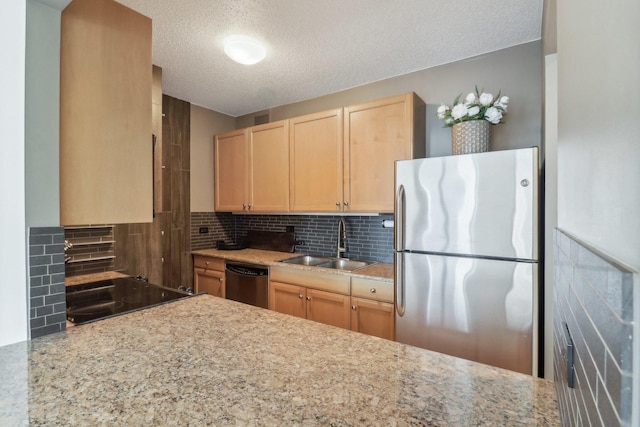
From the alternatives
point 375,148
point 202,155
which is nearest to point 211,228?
point 202,155

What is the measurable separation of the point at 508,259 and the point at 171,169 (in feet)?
10.4

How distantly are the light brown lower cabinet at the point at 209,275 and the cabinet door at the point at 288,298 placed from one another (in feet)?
2.20

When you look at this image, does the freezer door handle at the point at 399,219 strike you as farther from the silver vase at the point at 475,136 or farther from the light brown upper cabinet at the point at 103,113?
the light brown upper cabinet at the point at 103,113

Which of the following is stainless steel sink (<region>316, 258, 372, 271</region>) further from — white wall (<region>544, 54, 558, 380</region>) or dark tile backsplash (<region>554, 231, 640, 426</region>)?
dark tile backsplash (<region>554, 231, 640, 426</region>)

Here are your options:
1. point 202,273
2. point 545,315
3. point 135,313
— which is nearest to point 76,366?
point 135,313

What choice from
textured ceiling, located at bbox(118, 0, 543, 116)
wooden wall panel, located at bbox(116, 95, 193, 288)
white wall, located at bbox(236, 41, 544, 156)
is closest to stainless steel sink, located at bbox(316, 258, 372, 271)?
white wall, located at bbox(236, 41, 544, 156)

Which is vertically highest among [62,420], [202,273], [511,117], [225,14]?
[225,14]

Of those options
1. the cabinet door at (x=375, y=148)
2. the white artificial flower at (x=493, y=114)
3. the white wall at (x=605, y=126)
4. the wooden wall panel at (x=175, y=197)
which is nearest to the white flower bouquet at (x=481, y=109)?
the white artificial flower at (x=493, y=114)

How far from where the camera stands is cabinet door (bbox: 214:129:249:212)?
3.49 meters

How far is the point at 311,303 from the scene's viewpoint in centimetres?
264

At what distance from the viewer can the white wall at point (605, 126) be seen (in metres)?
0.35

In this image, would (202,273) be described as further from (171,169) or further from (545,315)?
(545,315)

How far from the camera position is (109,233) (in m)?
2.45

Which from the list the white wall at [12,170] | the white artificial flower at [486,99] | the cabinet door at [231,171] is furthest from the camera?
the cabinet door at [231,171]
